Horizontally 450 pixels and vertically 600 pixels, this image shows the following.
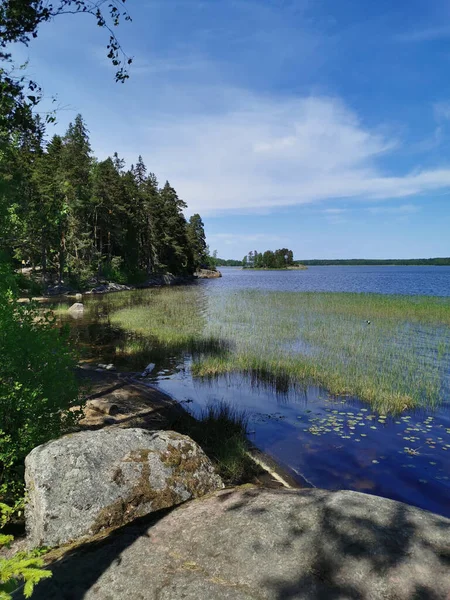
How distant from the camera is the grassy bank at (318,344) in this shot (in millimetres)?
12633

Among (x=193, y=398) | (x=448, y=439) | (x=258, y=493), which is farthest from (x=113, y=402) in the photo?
(x=448, y=439)

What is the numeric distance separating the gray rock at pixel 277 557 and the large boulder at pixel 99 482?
1.57 ft

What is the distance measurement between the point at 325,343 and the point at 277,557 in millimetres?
15625

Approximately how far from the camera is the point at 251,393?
12.3m

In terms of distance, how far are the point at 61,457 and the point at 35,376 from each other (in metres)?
1.64

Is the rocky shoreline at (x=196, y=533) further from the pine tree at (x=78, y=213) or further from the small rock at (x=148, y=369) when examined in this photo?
the pine tree at (x=78, y=213)

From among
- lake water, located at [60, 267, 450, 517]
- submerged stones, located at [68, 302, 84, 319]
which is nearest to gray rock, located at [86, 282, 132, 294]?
submerged stones, located at [68, 302, 84, 319]

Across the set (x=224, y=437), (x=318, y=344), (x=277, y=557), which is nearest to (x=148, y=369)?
(x=224, y=437)

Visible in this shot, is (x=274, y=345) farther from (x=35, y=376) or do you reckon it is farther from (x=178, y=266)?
(x=178, y=266)

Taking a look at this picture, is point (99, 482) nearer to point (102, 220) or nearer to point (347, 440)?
point (347, 440)

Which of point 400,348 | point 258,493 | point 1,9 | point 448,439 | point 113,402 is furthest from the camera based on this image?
point 400,348

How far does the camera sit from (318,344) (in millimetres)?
18094

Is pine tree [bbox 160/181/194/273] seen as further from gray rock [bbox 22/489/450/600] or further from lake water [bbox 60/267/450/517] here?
gray rock [bbox 22/489/450/600]

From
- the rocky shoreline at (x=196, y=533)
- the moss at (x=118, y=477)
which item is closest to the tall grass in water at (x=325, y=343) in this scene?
the rocky shoreline at (x=196, y=533)
